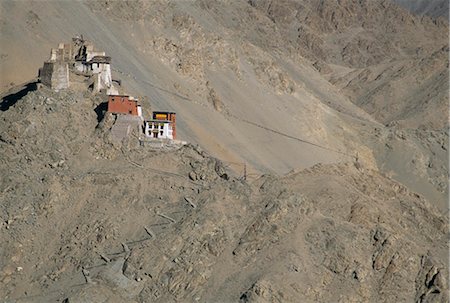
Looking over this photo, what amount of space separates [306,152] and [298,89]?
24063 mm

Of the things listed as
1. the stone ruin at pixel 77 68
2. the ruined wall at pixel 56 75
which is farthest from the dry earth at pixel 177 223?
the stone ruin at pixel 77 68

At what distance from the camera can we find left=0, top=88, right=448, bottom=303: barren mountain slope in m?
61.3

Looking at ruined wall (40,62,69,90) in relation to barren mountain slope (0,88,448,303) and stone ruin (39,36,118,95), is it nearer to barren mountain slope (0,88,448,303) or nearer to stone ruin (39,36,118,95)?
stone ruin (39,36,118,95)

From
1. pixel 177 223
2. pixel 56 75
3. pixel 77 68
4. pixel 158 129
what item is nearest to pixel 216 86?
pixel 77 68

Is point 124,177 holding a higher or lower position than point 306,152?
higher

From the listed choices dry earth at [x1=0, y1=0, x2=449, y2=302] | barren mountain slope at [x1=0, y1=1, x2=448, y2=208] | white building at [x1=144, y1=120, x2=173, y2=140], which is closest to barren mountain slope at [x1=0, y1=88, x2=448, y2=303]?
dry earth at [x1=0, y1=0, x2=449, y2=302]

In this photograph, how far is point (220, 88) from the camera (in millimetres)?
122500

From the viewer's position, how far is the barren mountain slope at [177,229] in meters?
61.3

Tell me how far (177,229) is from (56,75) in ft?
61.8

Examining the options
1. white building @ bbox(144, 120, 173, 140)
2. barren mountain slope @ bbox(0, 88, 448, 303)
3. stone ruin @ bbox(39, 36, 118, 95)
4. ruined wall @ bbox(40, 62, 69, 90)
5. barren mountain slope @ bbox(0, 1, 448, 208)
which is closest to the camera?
barren mountain slope @ bbox(0, 88, 448, 303)

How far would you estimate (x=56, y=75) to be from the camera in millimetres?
78062

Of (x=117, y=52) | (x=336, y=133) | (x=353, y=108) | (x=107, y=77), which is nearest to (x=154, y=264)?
(x=107, y=77)

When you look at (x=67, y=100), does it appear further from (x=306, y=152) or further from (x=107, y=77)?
(x=306, y=152)

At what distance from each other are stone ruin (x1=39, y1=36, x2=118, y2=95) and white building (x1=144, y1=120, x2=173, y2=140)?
4010 mm
